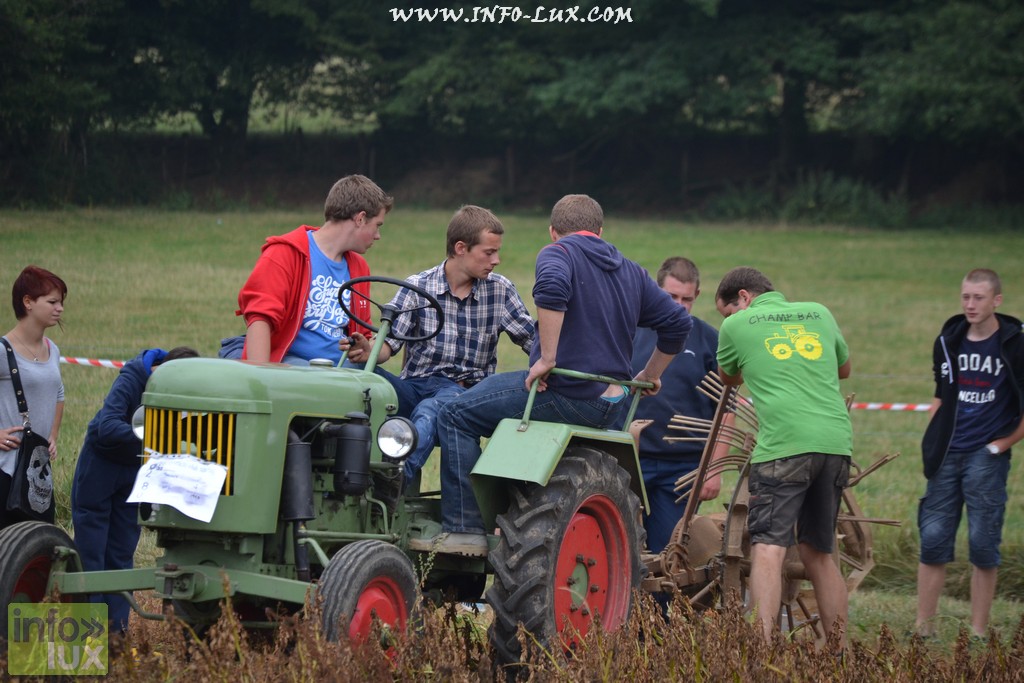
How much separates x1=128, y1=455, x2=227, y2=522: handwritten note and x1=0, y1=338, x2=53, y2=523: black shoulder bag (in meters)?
1.49

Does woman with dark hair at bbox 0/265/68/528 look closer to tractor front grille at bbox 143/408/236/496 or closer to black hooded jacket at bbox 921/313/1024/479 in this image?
tractor front grille at bbox 143/408/236/496

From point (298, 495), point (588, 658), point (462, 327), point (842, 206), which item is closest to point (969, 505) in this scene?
point (462, 327)

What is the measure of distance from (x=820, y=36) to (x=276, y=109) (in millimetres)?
14250

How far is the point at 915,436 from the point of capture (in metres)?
12.8

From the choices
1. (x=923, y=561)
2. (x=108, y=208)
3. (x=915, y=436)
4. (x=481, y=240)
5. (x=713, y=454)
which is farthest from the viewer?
(x=108, y=208)

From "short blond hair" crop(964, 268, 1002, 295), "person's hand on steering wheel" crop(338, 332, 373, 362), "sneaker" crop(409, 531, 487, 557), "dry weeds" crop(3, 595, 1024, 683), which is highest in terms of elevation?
"short blond hair" crop(964, 268, 1002, 295)

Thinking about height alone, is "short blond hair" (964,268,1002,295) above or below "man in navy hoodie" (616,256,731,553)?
above

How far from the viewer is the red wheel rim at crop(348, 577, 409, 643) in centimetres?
416

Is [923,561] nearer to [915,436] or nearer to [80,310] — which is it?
[915,436]

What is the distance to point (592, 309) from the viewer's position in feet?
16.7

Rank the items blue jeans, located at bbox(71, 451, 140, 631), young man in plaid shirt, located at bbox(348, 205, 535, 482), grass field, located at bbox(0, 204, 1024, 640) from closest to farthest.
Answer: young man in plaid shirt, located at bbox(348, 205, 535, 482) → blue jeans, located at bbox(71, 451, 140, 631) → grass field, located at bbox(0, 204, 1024, 640)

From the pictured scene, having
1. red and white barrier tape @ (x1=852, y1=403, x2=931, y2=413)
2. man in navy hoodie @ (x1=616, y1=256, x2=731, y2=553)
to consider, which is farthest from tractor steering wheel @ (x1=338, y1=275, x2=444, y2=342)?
red and white barrier tape @ (x1=852, y1=403, x2=931, y2=413)

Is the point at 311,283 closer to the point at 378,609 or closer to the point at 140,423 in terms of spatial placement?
the point at 140,423

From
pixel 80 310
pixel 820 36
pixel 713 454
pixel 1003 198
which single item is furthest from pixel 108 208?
pixel 1003 198
